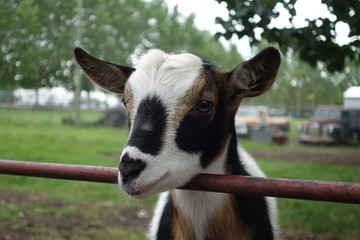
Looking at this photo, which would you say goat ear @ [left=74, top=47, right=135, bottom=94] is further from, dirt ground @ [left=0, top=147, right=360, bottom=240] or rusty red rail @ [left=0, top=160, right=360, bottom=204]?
dirt ground @ [left=0, top=147, right=360, bottom=240]

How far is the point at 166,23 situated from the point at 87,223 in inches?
1350

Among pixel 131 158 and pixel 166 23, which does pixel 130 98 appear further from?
pixel 166 23

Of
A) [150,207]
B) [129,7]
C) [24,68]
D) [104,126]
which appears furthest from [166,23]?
[150,207]

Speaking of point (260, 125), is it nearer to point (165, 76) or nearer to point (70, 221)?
point (70, 221)

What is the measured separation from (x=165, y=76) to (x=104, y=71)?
1.85ft

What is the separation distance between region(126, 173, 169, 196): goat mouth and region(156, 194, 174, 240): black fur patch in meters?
0.87

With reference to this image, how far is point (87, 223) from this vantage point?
6.00m

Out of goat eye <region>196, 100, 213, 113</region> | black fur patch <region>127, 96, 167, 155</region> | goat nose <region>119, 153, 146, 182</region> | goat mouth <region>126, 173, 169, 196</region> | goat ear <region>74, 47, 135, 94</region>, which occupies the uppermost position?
goat ear <region>74, 47, 135, 94</region>

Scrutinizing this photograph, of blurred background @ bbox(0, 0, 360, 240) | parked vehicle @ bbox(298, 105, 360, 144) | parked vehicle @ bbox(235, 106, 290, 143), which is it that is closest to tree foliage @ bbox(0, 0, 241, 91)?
blurred background @ bbox(0, 0, 360, 240)

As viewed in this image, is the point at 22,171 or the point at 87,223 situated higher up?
the point at 22,171

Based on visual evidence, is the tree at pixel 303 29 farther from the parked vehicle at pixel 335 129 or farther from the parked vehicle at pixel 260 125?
the parked vehicle at pixel 335 129

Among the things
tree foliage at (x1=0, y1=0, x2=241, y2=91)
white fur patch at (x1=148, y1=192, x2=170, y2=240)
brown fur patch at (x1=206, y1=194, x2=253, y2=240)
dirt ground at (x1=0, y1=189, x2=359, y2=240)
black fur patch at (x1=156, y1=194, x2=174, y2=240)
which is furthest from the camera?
tree foliage at (x1=0, y1=0, x2=241, y2=91)

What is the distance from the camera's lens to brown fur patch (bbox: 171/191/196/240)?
2695 mm

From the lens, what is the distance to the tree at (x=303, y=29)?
357 cm
